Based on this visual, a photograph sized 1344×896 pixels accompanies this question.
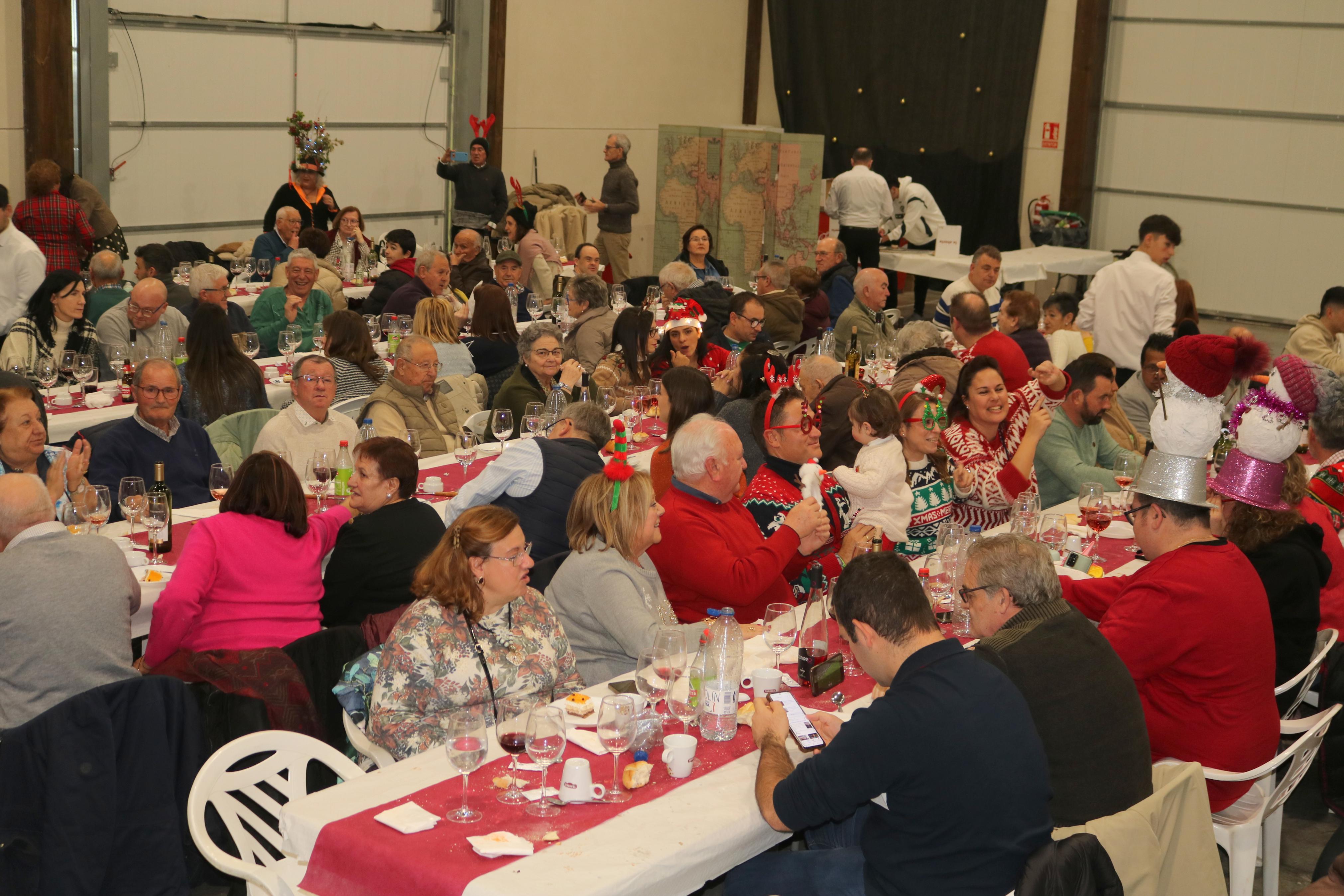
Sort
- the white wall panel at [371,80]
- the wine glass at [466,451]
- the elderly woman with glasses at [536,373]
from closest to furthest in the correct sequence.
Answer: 1. the wine glass at [466,451]
2. the elderly woman with glasses at [536,373]
3. the white wall panel at [371,80]

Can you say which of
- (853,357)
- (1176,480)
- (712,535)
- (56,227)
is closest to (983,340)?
(853,357)

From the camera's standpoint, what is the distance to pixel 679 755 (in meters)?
2.91

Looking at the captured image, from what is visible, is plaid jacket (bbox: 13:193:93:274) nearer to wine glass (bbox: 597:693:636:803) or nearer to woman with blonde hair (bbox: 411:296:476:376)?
woman with blonde hair (bbox: 411:296:476:376)

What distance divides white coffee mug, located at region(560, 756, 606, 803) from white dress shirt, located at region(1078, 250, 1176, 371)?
7138mm

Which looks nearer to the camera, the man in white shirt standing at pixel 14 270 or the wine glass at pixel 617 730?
the wine glass at pixel 617 730

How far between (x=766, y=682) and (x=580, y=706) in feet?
1.60

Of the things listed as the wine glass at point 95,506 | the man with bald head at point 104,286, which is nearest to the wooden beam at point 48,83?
the man with bald head at point 104,286

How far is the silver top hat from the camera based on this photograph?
343 centimetres

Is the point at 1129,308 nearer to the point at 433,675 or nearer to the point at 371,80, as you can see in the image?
the point at 433,675

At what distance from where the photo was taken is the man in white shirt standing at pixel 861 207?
12891 mm

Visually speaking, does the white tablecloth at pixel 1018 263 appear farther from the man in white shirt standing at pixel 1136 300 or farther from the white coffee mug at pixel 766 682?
the white coffee mug at pixel 766 682

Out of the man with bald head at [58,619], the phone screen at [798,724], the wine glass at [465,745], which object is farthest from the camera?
the man with bald head at [58,619]

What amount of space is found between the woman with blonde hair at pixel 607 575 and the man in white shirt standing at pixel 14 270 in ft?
18.5

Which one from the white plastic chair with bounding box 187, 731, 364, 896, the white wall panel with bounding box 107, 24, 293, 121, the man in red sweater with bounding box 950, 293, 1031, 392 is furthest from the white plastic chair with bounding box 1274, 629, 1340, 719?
the white wall panel with bounding box 107, 24, 293, 121
